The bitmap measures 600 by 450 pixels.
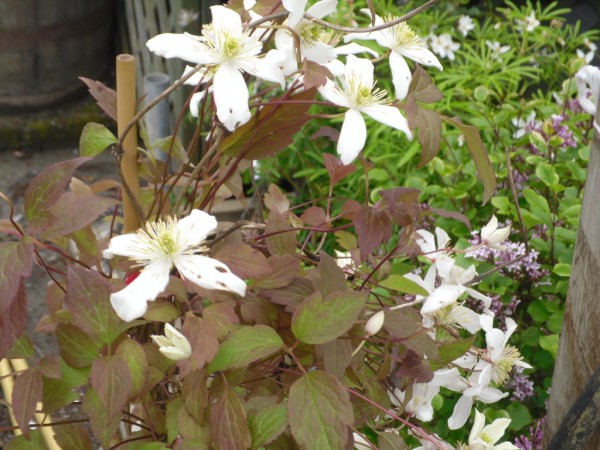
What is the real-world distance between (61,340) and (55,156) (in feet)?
8.88

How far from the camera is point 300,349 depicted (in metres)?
0.83

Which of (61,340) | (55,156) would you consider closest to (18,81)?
(55,156)

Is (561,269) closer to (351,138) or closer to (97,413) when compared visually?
(351,138)

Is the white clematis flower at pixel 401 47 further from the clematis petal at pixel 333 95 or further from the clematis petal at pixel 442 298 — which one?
the clematis petal at pixel 442 298

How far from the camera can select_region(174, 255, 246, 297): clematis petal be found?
67 cm

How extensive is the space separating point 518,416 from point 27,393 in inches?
33.2

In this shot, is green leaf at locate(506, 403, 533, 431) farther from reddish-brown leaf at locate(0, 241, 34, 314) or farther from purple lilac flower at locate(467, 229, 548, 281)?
reddish-brown leaf at locate(0, 241, 34, 314)

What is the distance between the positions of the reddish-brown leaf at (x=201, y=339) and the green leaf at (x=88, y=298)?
7 centimetres

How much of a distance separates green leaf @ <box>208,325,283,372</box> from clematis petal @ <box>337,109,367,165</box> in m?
0.17

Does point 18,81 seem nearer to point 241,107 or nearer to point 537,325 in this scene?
point 537,325

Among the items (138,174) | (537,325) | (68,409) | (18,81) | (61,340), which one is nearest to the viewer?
(61,340)

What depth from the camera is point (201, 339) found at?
719mm

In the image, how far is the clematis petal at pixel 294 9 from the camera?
2.37ft

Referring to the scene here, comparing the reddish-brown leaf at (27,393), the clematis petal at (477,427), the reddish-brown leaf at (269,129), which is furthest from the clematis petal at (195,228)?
the clematis petal at (477,427)
